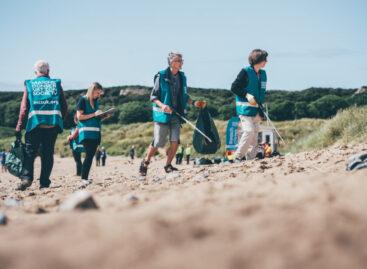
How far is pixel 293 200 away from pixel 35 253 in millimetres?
1614

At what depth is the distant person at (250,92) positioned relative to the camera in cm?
834

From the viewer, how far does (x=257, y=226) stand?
2.76 m

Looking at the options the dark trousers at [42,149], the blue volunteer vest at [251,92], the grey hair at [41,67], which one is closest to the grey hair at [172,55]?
the blue volunteer vest at [251,92]

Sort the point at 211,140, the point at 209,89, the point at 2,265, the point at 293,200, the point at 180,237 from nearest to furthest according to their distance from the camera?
the point at 2,265 < the point at 180,237 < the point at 293,200 < the point at 211,140 < the point at 209,89

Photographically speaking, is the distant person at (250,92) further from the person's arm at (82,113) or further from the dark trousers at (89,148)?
the dark trousers at (89,148)

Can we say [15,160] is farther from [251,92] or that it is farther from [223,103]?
[223,103]

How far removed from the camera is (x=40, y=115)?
7.57 meters

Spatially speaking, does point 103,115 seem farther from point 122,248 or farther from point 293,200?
point 122,248

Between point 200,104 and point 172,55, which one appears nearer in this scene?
point 172,55

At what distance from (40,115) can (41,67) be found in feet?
2.30

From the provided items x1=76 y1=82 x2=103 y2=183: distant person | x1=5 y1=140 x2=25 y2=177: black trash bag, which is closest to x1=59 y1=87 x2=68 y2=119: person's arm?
x1=76 y1=82 x2=103 y2=183: distant person

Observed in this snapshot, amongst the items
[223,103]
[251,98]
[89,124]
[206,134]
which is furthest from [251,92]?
[223,103]

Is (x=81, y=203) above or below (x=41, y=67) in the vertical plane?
below

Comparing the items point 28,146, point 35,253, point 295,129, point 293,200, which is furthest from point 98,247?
point 295,129
